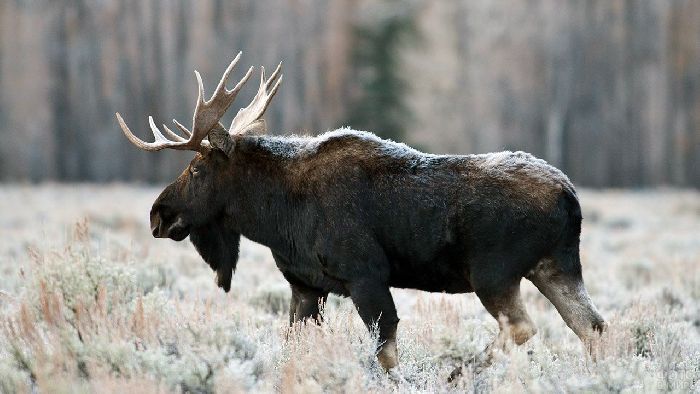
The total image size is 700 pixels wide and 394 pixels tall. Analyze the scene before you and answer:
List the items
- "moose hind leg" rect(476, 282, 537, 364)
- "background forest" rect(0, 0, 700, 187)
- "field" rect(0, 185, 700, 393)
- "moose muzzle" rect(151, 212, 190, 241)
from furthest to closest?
"background forest" rect(0, 0, 700, 187)
"moose muzzle" rect(151, 212, 190, 241)
"moose hind leg" rect(476, 282, 537, 364)
"field" rect(0, 185, 700, 393)

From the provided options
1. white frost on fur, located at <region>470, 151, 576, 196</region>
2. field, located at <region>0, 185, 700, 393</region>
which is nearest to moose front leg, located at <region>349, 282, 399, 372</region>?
field, located at <region>0, 185, 700, 393</region>

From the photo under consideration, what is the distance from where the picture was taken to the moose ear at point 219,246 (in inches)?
267

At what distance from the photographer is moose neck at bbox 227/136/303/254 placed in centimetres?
646

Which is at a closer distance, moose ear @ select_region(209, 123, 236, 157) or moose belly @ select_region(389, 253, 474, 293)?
moose belly @ select_region(389, 253, 474, 293)

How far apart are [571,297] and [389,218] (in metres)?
1.27

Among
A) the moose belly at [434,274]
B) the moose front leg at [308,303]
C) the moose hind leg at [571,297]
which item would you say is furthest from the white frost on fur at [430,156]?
the moose front leg at [308,303]

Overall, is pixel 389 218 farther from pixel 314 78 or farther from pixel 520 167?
pixel 314 78

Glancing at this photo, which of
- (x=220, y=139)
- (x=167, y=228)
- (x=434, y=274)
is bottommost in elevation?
(x=434, y=274)

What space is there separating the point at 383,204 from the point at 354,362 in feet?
3.80

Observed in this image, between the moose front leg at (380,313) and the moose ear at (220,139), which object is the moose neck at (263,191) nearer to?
the moose ear at (220,139)

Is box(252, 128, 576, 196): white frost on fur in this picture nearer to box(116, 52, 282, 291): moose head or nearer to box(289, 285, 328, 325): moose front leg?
box(116, 52, 282, 291): moose head

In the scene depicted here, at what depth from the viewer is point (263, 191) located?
6547 millimetres

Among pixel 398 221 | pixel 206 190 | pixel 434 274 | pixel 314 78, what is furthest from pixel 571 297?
pixel 314 78

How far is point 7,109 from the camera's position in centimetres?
2386
